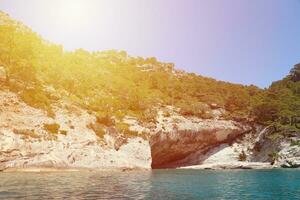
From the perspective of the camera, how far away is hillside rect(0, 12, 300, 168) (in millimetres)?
61406

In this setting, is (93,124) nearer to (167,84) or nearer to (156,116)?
(156,116)

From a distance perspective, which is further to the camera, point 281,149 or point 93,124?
point 281,149

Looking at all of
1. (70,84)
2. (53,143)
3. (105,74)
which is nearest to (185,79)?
(105,74)

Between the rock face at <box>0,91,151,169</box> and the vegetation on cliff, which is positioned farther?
the vegetation on cliff

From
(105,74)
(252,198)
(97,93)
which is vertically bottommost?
(252,198)

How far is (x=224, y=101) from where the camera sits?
94.7 metres

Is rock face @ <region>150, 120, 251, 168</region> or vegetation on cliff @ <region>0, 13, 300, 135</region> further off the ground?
vegetation on cliff @ <region>0, 13, 300, 135</region>

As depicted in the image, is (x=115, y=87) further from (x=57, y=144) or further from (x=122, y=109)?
(x=57, y=144)

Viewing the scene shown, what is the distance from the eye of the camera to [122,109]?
78.9m

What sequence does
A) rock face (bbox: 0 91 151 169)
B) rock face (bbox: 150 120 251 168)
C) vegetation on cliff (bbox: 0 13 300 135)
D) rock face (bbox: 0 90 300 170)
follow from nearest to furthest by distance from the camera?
rock face (bbox: 0 91 151 169)
rock face (bbox: 0 90 300 170)
vegetation on cliff (bbox: 0 13 300 135)
rock face (bbox: 150 120 251 168)

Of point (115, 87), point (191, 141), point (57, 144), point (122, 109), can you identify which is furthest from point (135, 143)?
point (115, 87)

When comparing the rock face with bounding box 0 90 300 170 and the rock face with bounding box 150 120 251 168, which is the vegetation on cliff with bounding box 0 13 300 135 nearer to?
the rock face with bounding box 0 90 300 170

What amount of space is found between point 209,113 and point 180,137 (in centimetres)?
1258

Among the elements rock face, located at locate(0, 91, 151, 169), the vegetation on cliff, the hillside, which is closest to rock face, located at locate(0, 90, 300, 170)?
rock face, located at locate(0, 91, 151, 169)
